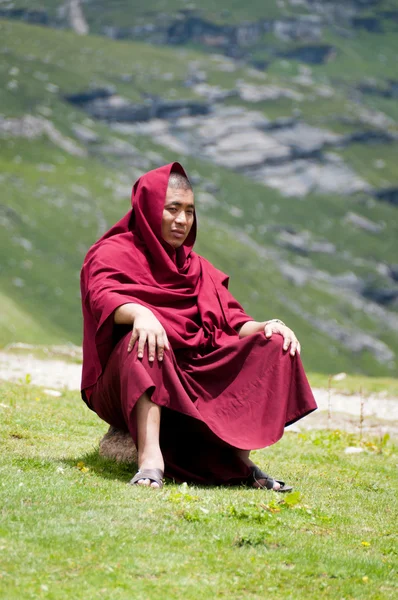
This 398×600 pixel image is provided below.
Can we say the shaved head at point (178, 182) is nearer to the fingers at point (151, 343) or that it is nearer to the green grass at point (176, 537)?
the fingers at point (151, 343)

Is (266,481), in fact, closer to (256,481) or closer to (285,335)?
(256,481)

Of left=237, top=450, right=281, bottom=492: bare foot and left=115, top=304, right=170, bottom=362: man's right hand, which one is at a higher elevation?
left=115, top=304, right=170, bottom=362: man's right hand

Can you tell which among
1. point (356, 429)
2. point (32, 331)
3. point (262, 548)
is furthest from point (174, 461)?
point (32, 331)

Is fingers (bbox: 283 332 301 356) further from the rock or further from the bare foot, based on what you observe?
the rock

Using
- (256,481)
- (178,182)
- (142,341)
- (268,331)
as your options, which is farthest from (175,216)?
(256,481)

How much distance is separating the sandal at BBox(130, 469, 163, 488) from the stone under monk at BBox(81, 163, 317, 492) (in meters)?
0.01

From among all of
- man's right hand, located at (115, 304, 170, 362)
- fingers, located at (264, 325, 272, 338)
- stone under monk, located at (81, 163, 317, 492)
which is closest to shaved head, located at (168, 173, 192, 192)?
stone under monk, located at (81, 163, 317, 492)

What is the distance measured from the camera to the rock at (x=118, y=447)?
28.4 feet

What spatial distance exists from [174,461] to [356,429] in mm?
9130

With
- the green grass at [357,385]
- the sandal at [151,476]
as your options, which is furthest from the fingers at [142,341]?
the green grass at [357,385]

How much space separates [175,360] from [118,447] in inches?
55.5

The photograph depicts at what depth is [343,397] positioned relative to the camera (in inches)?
861

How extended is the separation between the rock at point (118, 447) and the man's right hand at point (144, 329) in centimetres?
144

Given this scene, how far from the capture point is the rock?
8.66m
